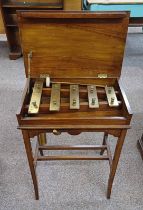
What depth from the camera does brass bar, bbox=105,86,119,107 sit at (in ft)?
3.41

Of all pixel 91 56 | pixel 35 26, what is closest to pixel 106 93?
pixel 91 56

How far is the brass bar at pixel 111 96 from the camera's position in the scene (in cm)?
104

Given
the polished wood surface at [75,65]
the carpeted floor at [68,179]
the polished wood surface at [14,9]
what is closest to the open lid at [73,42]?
the polished wood surface at [75,65]

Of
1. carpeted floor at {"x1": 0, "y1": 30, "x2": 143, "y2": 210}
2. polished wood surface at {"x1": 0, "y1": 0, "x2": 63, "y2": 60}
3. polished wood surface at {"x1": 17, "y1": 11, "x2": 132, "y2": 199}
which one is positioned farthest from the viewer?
polished wood surface at {"x1": 0, "y1": 0, "x2": 63, "y2": 60}

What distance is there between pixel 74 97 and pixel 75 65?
206mm

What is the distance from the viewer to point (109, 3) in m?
2.46

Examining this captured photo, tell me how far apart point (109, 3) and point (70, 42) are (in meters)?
1.64

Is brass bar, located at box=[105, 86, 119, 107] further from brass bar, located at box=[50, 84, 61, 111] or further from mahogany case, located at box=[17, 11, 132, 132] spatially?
brass bar, located at box=[50, 84, 61, 111]

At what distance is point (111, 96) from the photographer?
1.09m

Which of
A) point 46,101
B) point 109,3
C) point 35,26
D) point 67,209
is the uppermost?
point 35,26

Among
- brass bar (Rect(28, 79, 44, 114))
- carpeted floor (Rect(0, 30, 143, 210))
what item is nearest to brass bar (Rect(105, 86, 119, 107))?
brass bar (Rect(28, 79, 44, 114))

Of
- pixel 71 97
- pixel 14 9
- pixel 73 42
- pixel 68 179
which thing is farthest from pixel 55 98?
pixel 14 9

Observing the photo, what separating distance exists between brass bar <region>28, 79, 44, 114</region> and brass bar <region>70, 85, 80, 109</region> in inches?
6.2

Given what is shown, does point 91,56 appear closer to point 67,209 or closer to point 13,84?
point 67,209
